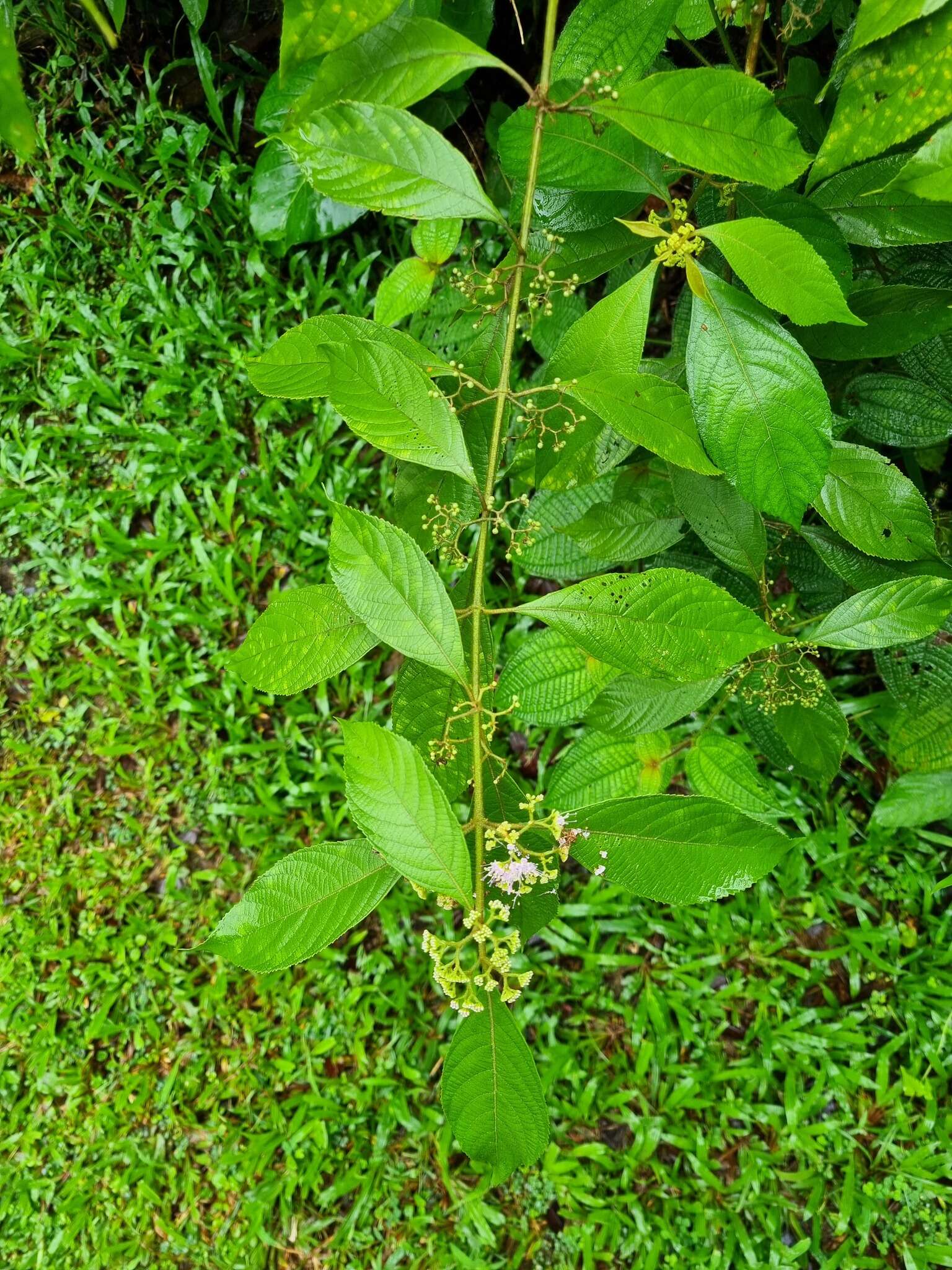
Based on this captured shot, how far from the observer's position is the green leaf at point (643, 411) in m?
0.92

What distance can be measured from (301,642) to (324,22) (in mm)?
655

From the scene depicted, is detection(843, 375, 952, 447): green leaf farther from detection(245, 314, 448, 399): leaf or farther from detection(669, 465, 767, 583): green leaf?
detection(245, 314, 448, 399): leaf

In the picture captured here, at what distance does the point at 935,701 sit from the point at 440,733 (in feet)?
3.34

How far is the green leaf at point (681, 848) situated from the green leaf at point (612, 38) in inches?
33.1

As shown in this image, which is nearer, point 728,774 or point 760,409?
point 760,409

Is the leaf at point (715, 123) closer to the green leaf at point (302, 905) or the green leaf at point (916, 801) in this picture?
the green leaf at point (302, 905)

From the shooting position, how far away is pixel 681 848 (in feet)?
3.05

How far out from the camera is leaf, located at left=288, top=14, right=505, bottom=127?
894 mm

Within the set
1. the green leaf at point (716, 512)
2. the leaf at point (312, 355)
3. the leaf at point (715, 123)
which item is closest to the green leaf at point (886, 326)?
the green leaf at point (716, 512)

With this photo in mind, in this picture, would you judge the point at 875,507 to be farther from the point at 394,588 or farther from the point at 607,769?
A: the point at 394,588

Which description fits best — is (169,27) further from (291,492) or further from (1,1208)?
(1,1208)

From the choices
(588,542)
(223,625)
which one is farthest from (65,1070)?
(588,542)

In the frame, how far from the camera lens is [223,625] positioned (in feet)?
7.80

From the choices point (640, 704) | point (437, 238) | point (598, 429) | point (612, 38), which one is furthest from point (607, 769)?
point (612, 38)
